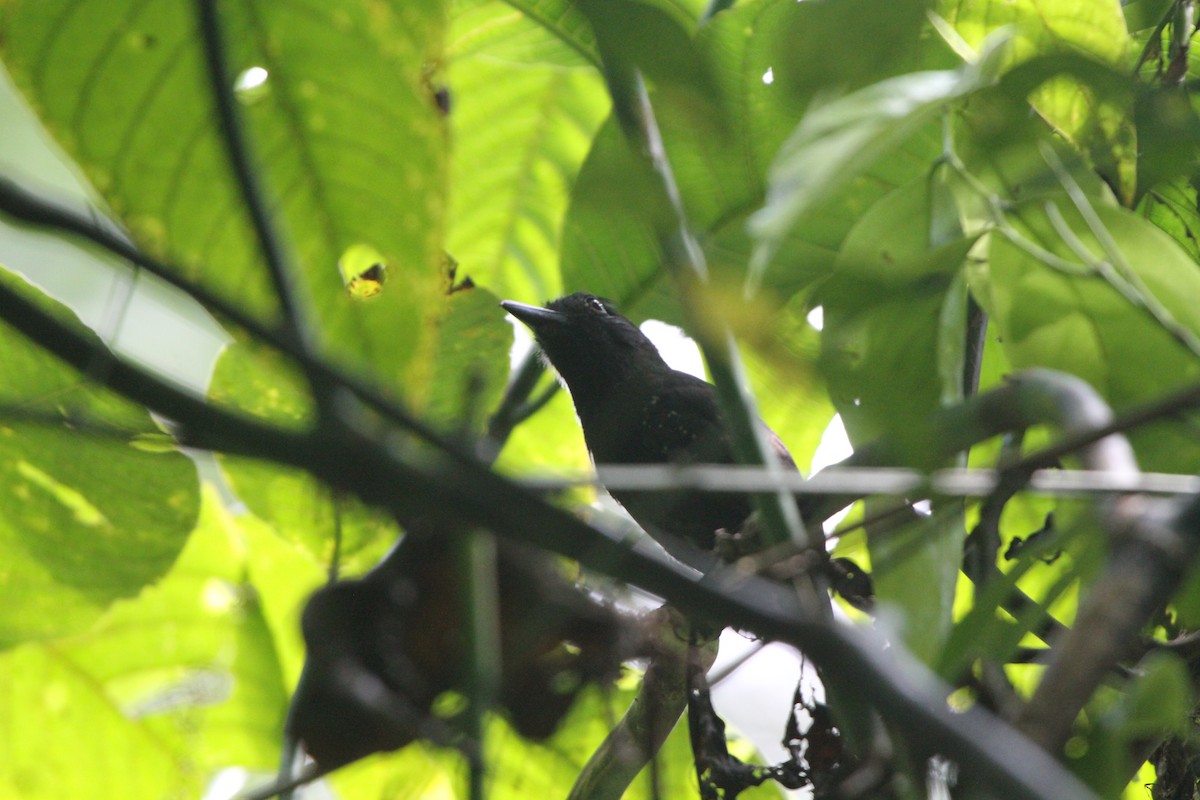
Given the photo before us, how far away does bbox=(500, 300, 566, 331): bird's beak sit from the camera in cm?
322

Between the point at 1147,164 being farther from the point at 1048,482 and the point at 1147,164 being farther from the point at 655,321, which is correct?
the point at 655,321

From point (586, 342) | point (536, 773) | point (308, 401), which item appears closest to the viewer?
point (308, 401)

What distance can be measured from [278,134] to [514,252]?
74 centimetres

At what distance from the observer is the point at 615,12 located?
60 cm

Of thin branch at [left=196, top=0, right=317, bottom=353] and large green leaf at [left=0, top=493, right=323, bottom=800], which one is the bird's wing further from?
thin branch at [left=196, top=0, right=317, bottom=353]

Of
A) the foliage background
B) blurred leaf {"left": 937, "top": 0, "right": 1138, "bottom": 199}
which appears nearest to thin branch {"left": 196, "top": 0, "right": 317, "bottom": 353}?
the foliage background

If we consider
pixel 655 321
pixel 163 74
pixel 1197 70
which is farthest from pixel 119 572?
pixel 1197 70

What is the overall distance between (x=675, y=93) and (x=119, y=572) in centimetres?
136

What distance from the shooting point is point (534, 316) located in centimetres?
322

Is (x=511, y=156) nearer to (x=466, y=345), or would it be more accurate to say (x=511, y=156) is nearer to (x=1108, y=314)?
(x=466, y=345)

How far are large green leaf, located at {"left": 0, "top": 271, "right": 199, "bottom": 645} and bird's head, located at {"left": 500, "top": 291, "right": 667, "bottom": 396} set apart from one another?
1617 mm

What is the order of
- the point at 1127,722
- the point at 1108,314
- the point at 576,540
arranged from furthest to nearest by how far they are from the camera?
1. the point at 1108,314
2. the point at 1127,722
3. the point at 576,540

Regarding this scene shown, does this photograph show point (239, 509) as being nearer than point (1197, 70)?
No

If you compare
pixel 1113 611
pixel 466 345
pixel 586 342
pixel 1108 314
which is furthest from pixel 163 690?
pixel 1113 611
